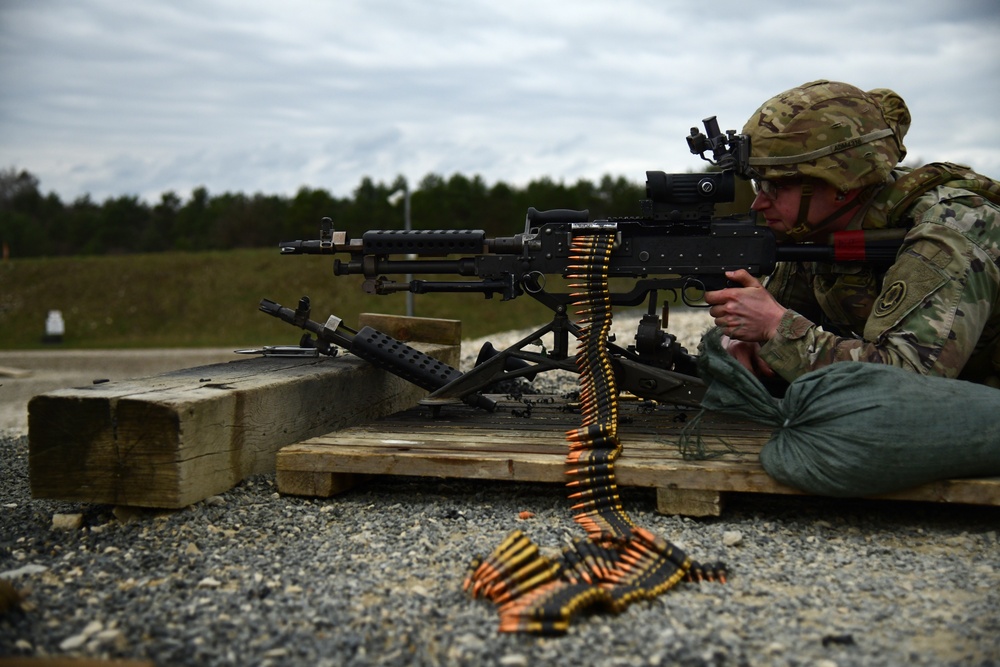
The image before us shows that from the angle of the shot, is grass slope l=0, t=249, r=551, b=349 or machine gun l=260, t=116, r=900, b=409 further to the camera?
grass slope l=0, t=249, r=551, b=349

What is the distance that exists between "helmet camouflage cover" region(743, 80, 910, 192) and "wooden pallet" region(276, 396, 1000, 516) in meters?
1.57

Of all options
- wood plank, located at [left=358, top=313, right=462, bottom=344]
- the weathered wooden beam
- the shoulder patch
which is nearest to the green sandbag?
the shoulder patch

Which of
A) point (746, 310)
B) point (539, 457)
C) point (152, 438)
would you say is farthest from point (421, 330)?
point (152, 438)

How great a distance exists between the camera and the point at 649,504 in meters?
5.18

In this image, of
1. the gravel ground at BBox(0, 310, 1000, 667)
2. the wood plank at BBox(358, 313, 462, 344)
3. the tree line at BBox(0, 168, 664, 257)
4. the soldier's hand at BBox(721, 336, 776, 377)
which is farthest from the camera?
the tree line at BBox(0, 168, 664, 257)

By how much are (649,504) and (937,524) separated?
145 cm

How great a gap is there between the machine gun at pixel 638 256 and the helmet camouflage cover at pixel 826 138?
0.16m

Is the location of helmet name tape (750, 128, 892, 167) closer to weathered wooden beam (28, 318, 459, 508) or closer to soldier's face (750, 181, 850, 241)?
soldier's face (750, 181, 850, 241)

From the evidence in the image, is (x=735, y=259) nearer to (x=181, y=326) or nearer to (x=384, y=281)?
(x=384, y=281)

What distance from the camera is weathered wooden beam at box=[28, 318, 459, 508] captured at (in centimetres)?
476

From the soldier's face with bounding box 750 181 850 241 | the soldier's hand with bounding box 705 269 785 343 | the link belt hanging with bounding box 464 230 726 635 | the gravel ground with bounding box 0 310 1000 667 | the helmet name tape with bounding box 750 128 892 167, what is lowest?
the gravel ground with bounding box 0 310 1000 667

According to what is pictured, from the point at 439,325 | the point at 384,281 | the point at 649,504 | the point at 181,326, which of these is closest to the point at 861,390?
the point at 649,504

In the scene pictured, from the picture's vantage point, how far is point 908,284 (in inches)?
197

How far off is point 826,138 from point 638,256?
125 cm
